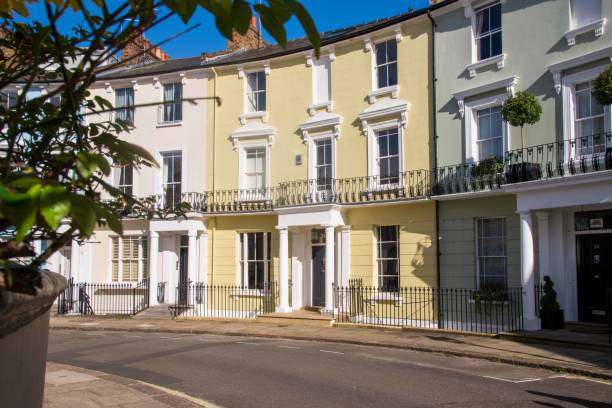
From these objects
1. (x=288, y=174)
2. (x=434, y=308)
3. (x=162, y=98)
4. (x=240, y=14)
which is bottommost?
(x=434, y=308)

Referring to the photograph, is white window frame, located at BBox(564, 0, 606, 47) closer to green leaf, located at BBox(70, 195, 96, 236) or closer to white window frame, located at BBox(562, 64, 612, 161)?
white window frame, located at BBox(562, 64, 612, 161)

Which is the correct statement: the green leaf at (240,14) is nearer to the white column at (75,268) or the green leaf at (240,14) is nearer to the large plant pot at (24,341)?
the large plant pot at (24,341)

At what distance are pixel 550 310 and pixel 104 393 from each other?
1110 centimetres

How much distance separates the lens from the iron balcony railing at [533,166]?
49.1ft

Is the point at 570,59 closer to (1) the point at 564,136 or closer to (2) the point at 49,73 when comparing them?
(1) the point at 564,136

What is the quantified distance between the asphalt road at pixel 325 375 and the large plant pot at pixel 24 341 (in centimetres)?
623

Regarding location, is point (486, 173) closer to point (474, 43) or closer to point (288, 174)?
point (474, 43)

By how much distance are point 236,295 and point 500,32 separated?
518 inches

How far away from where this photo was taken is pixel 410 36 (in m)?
19.8

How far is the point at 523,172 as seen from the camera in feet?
52.0

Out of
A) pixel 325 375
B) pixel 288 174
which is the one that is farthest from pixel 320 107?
pixel 325 375

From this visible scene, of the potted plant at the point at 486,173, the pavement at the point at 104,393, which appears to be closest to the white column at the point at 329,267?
the potted plant at the point at 486,173

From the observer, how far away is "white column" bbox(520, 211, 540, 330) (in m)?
15.4

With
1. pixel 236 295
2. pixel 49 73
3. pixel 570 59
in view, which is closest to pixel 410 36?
pixel 570 59
